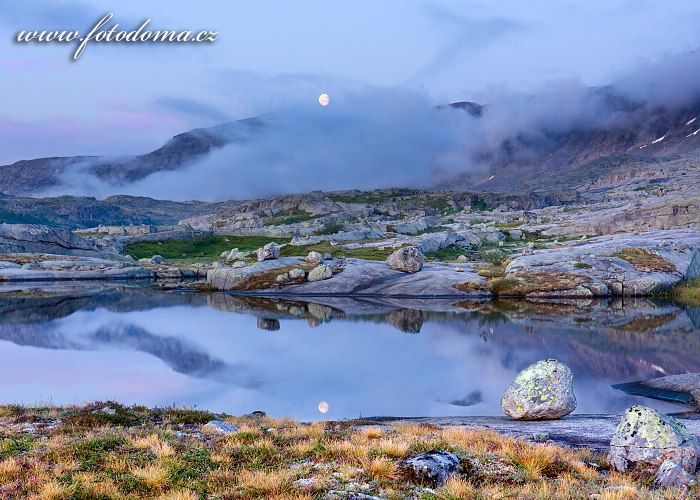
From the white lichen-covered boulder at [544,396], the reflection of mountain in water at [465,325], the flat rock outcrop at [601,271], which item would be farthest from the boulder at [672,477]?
the flat rock outcrop at [601,271]

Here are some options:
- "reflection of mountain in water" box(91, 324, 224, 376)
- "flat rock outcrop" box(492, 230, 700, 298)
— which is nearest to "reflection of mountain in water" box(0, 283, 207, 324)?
"reflection of mountain in water" box(91, 324, 224, 376)

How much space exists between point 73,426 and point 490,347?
170 feet

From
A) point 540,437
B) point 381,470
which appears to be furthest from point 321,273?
point 381,470

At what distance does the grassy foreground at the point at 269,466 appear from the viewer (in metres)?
16.5

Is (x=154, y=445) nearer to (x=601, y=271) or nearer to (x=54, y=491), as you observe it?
(x=54, y=491)

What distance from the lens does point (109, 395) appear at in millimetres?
45969

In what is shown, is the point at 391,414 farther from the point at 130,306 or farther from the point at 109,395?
the point at 130,306

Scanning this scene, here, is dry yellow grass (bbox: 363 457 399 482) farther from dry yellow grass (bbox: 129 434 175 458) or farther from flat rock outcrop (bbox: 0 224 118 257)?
flat rock outcrop (bbox: 0 224 118 257)

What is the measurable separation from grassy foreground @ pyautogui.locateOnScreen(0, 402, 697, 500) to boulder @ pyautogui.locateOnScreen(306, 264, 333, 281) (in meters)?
100

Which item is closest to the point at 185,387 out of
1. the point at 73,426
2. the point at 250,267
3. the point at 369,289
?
the point at 73,426

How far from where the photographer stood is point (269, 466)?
19.5m

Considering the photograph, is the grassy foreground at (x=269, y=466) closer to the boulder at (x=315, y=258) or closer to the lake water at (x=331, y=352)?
the lake water at (x=331, y=352)

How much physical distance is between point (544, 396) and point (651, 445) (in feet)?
49.5

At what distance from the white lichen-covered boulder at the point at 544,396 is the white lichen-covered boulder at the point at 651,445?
45.6 ft
